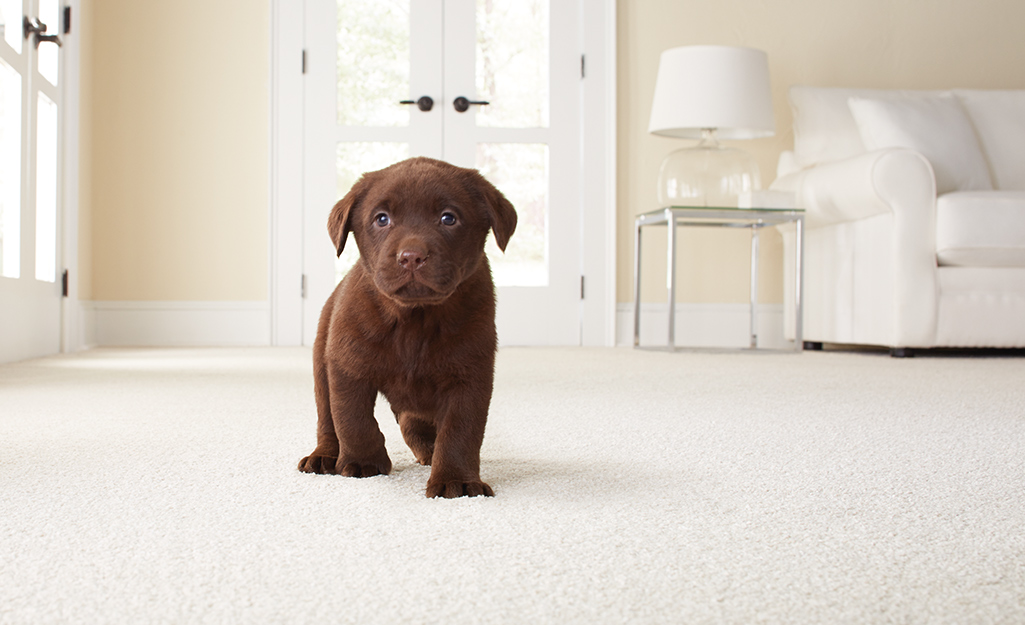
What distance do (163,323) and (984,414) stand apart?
3762 mm

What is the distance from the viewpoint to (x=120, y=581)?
68cm

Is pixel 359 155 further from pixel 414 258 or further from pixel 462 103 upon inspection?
pixel 414 258

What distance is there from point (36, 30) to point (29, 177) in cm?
53

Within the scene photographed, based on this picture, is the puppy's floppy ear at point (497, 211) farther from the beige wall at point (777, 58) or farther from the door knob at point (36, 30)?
the beige wall at point (777, 58)

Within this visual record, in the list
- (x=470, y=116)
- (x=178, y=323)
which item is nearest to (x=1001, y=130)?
(x=470, y=116)

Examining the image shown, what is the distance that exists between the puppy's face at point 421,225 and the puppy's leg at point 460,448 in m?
0.12

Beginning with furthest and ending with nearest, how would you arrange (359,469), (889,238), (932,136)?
(932,136), (889,238), (359,469)

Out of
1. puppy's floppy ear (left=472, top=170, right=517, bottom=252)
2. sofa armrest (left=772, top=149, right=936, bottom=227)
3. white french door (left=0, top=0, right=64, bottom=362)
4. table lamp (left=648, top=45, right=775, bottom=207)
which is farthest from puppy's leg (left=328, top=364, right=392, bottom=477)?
table lamp (left=648, top=45, right=775, bottom=207)

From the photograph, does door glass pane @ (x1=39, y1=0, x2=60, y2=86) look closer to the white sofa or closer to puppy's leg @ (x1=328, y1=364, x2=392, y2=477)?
puppy's leg @ (x1=328, y1=364, x2=392, y2=477)

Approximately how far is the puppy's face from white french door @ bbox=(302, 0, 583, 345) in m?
3.41

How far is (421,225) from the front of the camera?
39.4 inches

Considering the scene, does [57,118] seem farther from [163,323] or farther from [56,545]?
[56,545]

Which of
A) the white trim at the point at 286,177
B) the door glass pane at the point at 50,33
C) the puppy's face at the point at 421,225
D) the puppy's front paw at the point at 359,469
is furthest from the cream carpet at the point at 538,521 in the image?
the white trim at the point at 286,177

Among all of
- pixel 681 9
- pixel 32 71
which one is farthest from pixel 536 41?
pixel 32 71
